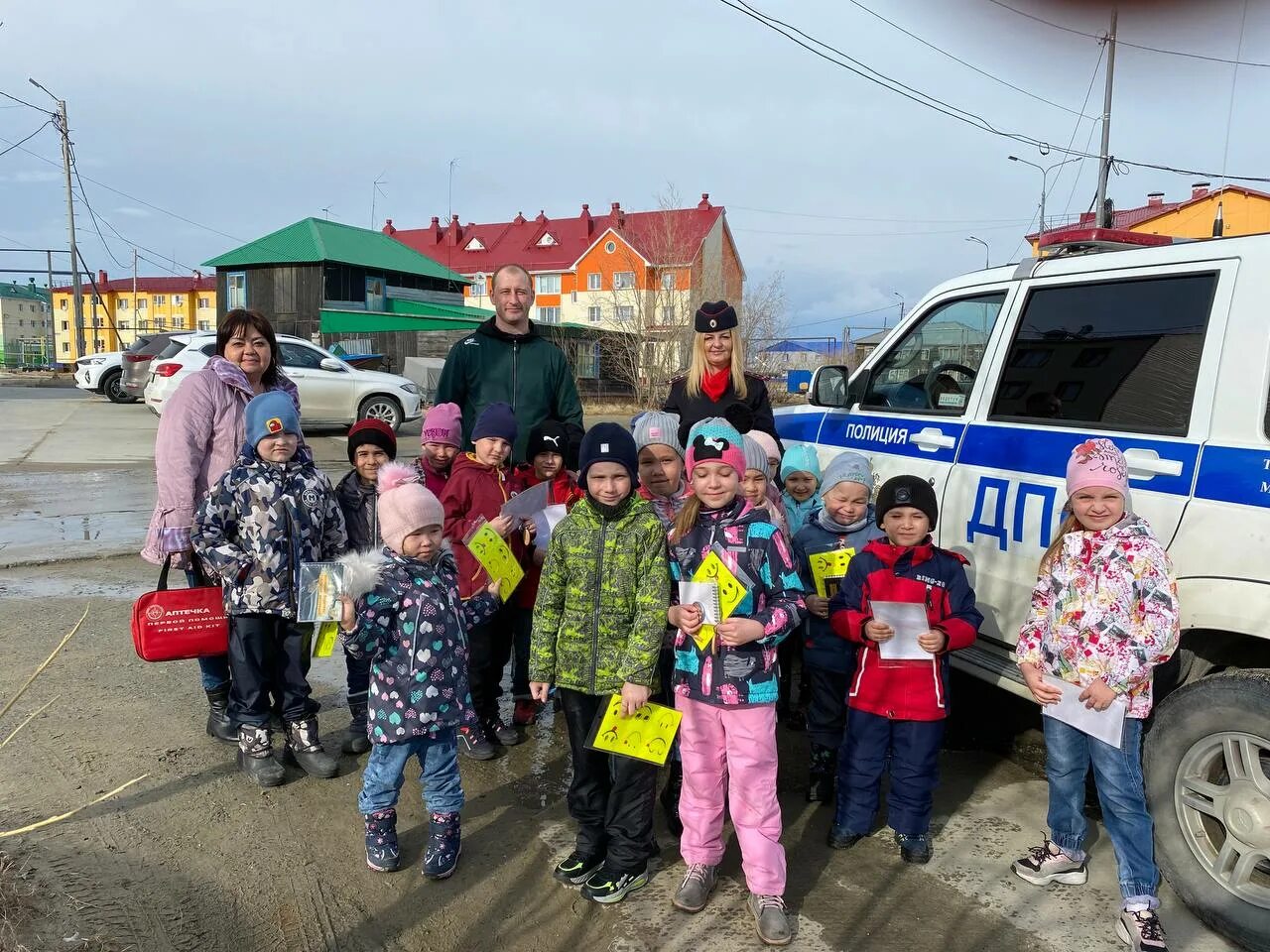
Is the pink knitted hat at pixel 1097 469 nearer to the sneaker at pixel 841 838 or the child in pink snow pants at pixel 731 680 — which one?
the child in pink snow pants at pixel 731 680

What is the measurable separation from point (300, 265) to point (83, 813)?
41675 mm

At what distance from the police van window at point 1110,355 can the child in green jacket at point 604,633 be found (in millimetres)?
1792

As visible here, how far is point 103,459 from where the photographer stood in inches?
524

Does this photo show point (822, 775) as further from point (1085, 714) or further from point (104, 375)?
point (104, 375)

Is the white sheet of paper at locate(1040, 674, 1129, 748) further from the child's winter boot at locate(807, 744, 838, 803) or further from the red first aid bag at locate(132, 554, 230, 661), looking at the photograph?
the red first aid bag at locate(132, 554, 230, 661)

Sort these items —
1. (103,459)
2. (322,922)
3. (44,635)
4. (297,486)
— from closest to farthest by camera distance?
1. (322,922)
2. (297,486)
3. (44,635)
4. (103,459)

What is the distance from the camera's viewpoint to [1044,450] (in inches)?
142

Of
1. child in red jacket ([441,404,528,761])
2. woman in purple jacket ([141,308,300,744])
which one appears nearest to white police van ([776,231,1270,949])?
child in red jacket ([441,404,528,761])

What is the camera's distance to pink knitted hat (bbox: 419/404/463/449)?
440 cm

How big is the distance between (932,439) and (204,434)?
328 cm

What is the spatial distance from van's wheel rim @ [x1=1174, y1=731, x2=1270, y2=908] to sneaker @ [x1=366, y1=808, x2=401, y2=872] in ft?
8.76

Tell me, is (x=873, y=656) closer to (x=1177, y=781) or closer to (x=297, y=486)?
(x=1177, y=781)

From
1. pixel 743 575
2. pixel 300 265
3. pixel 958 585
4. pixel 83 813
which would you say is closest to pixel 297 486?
pixel 83 813

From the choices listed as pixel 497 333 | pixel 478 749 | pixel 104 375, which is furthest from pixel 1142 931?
pixel 104 375
